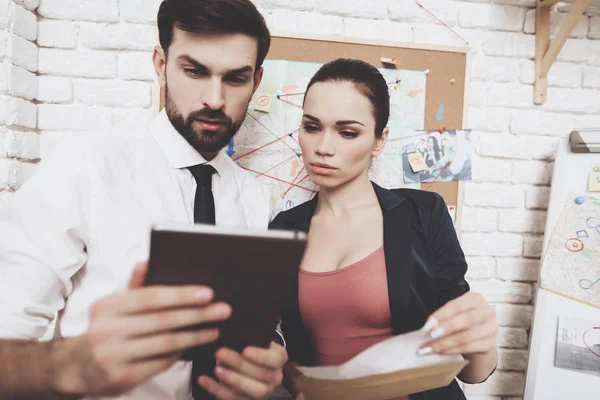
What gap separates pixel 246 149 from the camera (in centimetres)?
116

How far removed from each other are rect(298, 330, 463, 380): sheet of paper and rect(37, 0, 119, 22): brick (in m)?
1.14

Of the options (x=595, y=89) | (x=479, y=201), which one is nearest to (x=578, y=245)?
(x=479, y=201)

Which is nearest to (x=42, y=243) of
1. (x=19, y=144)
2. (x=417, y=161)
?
(x=19, y=144)

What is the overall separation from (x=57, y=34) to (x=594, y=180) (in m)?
1.66

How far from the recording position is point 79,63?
1091 millimetres

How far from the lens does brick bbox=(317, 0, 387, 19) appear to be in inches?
45.6

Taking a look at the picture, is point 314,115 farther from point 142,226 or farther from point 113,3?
point 113,3

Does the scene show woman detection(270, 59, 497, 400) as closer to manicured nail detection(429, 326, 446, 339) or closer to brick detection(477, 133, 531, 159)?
manicured nail detection(429, 326, 446, 339)

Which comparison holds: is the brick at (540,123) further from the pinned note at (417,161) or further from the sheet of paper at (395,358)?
the sheet of paper at (395,358)

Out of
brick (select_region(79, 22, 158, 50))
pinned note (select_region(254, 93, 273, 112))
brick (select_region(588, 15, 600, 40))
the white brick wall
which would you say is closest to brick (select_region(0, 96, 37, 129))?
the white brick wall

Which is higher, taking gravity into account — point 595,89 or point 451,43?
point 451,43

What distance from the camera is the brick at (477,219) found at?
4.07ft

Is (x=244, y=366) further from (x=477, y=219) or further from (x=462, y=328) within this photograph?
(x=477, y=219)

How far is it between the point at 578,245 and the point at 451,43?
741 millimetres
